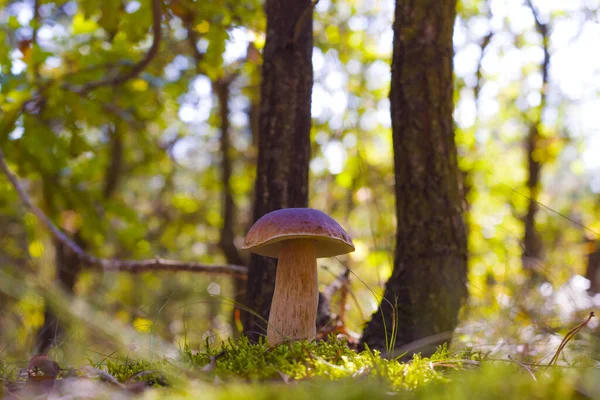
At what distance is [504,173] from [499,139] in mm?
1153

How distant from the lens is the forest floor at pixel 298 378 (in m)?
0.93

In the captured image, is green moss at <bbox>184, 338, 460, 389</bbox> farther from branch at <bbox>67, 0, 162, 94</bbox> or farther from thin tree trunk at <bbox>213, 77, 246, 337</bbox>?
thin tree trunk at <bbox>213, 77, 246, 337</bbox>

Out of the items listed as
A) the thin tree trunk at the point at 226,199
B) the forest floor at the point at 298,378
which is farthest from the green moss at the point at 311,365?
the thin tree trunk at the point at 226,199

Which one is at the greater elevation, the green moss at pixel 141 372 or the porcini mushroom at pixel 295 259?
the porcini mushroom at pixel 295 259

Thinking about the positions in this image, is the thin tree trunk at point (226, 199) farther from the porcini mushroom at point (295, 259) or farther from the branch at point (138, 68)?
the porcini mushroom at point (295, 259)

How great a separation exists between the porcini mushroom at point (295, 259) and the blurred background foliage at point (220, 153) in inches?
8.9

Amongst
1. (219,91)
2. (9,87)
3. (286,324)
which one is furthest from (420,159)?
(219,91)

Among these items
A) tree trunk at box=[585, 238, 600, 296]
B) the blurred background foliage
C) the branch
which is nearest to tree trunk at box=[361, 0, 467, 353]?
the blurred background foliage

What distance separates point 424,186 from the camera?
2.59 metres

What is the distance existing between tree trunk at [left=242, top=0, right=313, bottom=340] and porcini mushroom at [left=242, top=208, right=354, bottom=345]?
0.66m

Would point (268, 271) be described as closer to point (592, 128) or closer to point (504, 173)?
point (504, 173)

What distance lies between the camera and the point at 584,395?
0.92m

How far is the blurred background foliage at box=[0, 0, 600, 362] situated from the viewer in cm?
336

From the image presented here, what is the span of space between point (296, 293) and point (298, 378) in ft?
1.95
